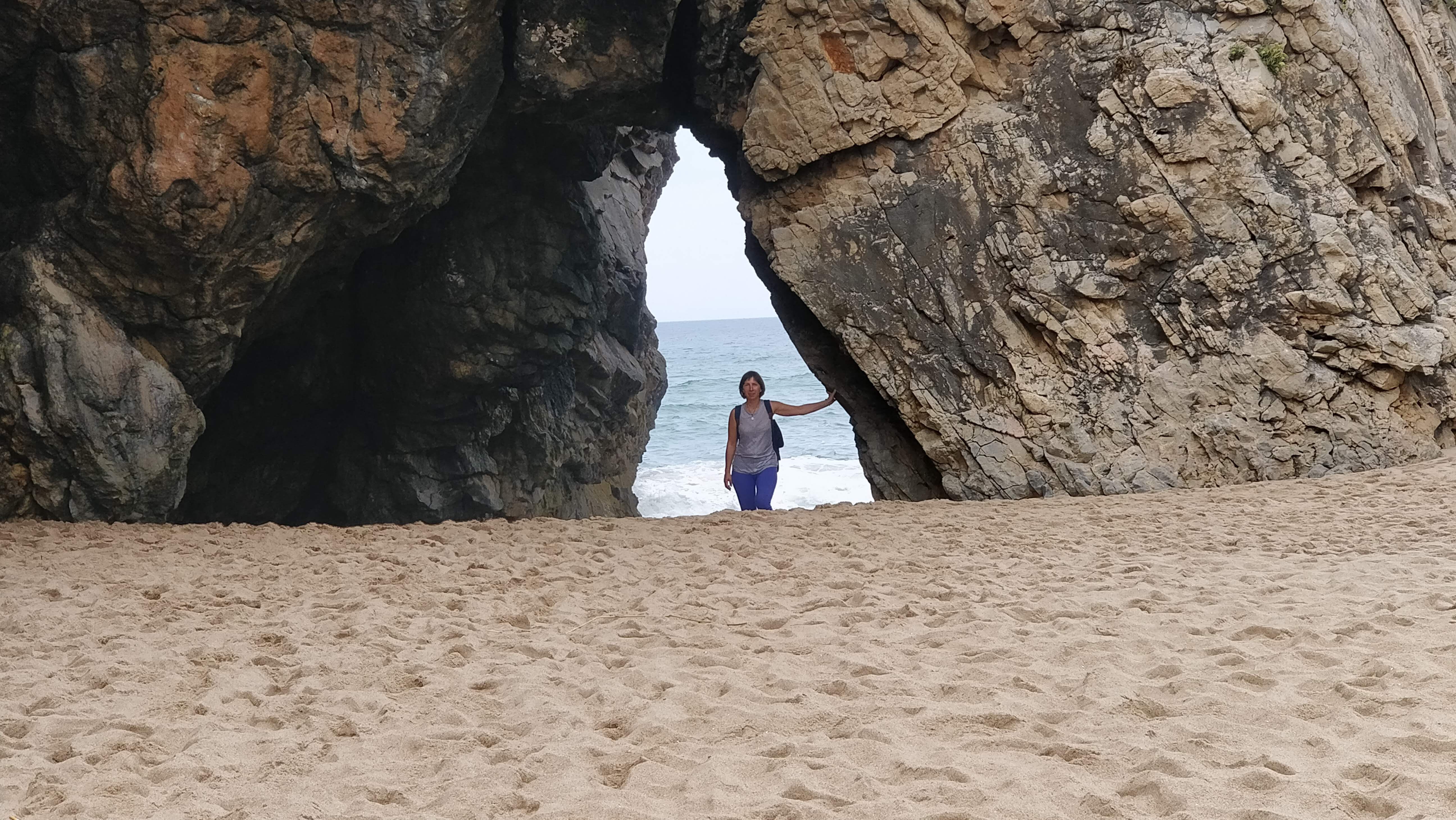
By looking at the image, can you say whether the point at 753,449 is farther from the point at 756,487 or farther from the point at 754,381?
the point at 754,381

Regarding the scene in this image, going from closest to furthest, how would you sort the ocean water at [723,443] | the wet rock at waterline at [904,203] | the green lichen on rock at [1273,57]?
1. the wet rock at waterline at [904,203]
2. the green lichen on rock at [1273,57]
3. the ocean water at [723,443]

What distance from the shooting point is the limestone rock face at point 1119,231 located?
31.9ft

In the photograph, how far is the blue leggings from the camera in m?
9.97

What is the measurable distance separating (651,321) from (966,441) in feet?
37.1

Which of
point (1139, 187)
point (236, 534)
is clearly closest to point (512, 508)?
point (236, 534)

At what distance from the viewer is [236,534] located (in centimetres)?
877

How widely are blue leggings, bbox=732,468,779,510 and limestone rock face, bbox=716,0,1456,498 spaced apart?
166cm

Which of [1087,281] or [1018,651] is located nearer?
[1018,651]

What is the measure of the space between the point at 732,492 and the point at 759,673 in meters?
26.2

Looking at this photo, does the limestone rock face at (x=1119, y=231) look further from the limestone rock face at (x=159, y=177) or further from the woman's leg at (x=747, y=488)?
the limestone rock face at (x=159, y=177)

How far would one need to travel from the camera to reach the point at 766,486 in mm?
10008

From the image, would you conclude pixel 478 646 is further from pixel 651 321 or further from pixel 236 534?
pixel 651 321

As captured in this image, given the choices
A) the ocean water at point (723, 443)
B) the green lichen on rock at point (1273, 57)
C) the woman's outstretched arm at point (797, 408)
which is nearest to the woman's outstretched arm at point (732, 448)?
the woman's outstretched arm at point (797, 408)

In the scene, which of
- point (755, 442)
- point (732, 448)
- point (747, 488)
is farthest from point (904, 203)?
point (747, 488)
